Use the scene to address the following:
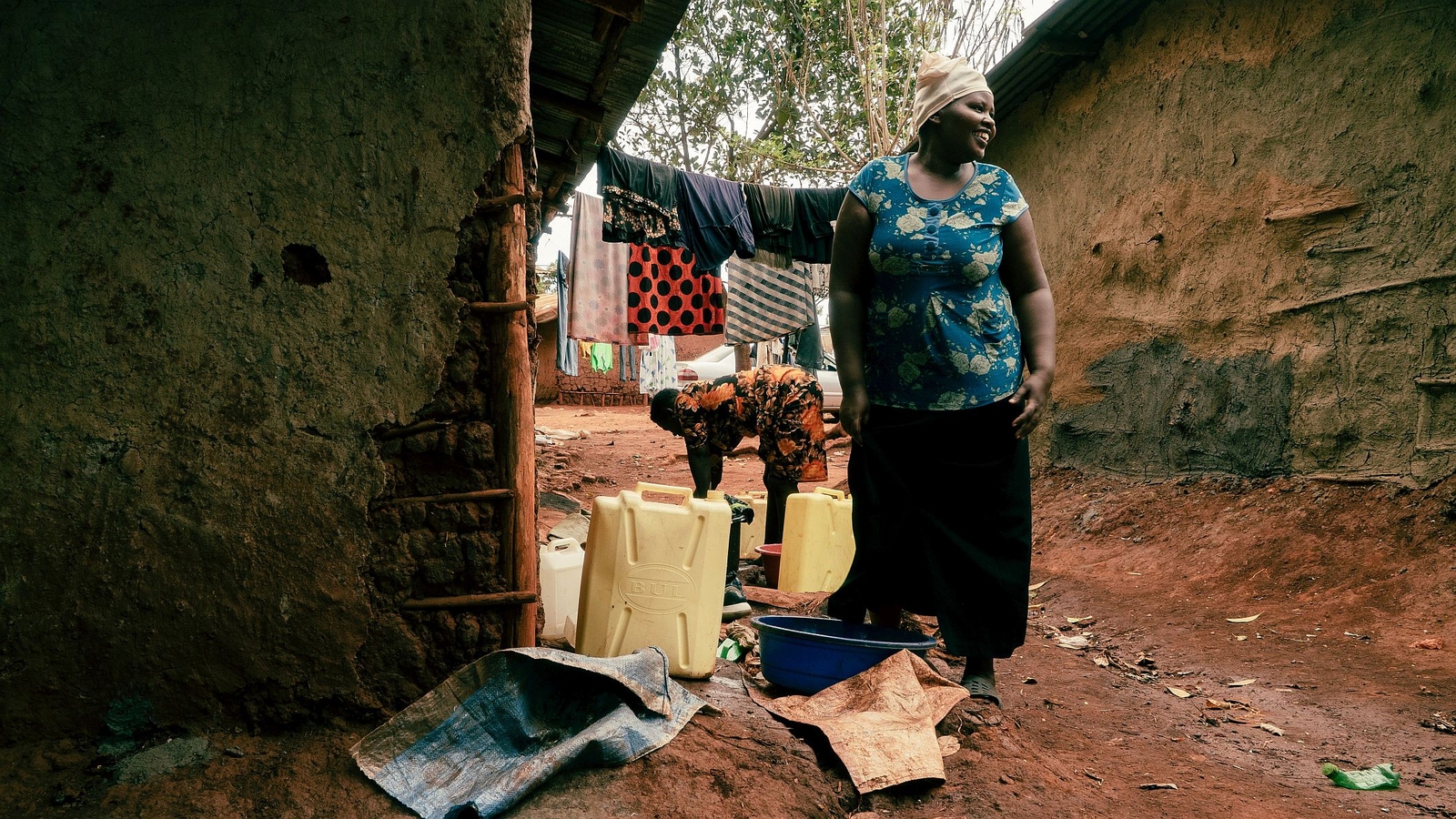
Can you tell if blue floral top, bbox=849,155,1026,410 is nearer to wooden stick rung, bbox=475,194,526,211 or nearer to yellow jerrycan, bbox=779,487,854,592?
wooden stick rung, bbox=475,194,526,211

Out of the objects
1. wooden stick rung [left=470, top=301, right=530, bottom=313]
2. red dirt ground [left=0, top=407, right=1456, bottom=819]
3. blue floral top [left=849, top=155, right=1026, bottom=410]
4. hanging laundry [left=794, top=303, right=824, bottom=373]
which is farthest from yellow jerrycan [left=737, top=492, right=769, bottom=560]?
hanging laundry [left=794, top=303, right=824, bottom=373]

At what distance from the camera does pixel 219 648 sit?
198cm

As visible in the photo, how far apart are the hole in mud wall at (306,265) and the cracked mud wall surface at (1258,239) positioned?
167 inches

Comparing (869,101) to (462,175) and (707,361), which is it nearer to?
(707,361)

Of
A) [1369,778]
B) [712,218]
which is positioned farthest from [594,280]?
[1369,778]

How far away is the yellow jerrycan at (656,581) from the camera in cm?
251

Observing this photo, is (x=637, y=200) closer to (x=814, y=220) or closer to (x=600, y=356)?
(x=814, y=220)

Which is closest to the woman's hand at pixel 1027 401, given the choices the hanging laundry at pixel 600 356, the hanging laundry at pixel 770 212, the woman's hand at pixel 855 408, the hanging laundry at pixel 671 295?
the woman's hand at pixel 855 408

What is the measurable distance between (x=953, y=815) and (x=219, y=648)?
1625 mm

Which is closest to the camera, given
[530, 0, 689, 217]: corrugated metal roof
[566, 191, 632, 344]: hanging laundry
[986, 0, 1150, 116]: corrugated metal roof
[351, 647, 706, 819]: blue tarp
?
[351, 647, 706, 819]: blue tarp

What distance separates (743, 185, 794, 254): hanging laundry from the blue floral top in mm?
4400

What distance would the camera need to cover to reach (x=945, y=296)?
234 cm

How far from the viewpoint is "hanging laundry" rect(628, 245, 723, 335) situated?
7492 mm

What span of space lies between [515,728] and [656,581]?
635 millimetres
